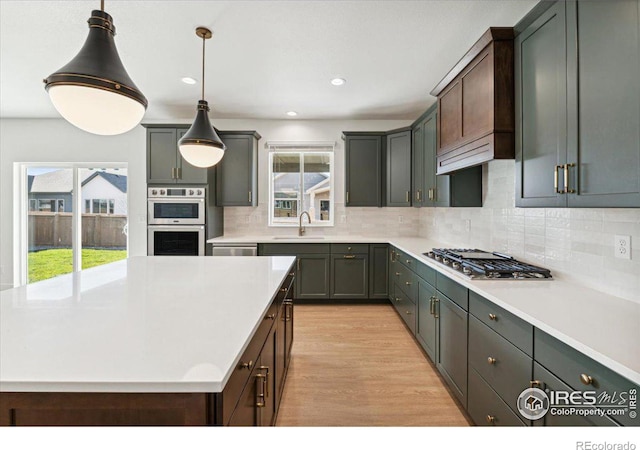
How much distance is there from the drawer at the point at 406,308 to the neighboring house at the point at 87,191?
4.21m

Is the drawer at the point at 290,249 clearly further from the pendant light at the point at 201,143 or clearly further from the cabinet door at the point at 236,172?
the pendant light at the point at 201,143

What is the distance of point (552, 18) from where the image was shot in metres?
1.53

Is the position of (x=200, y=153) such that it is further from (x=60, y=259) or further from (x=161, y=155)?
(x=60, y=259)

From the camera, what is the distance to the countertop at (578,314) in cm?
97

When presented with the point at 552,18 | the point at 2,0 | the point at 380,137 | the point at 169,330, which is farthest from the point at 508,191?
the point at 2,0

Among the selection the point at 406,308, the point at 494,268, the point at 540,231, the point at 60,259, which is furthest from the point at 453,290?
the point at 60,259

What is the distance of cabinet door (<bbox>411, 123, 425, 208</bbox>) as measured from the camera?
3.73 meters

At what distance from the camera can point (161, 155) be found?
416 cm

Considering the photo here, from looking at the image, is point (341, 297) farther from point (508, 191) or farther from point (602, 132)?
point (602, 132)

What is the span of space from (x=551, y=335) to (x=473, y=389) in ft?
2.72

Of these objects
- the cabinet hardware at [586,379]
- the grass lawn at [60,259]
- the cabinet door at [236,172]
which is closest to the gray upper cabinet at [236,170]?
the cabinet door at [236,172]
